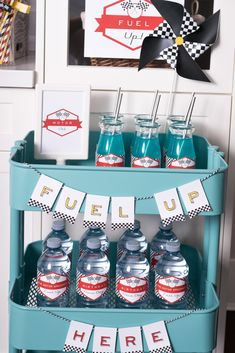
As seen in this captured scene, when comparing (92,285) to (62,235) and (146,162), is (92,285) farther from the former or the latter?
(146,162)

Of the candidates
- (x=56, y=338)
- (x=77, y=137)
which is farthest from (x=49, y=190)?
(x=56, y=338)

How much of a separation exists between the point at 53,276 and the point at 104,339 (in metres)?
0.21

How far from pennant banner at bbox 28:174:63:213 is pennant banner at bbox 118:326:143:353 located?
369 mm

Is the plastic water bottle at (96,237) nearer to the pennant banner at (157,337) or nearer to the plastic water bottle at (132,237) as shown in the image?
the plastic water bottle at (132,237)

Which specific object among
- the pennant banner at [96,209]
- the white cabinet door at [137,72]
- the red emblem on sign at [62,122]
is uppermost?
the white cabinet door at [137,72]

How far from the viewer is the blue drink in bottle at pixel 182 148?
73.9 inches

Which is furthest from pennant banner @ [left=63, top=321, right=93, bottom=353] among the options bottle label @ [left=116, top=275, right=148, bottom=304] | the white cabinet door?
the white cabinet door

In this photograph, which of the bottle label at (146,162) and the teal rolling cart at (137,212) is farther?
the bottle label at (146,162)

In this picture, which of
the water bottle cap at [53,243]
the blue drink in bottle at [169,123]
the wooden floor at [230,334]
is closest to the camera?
the water bottle cap at [53,243]

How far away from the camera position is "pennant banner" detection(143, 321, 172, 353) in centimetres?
177

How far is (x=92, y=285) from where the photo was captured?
181cm

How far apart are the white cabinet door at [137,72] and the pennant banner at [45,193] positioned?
0.41 metres

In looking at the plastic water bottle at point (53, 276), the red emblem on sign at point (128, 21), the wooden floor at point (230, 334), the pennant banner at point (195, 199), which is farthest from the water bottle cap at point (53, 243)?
the wooden floor at point (230, 334)

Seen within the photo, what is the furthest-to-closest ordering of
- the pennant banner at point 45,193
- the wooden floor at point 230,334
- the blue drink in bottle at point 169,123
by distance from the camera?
the wooden floor at point 230,334 < the blue drink in bottle at point 169,123 < the pennant banner at point 45,193
